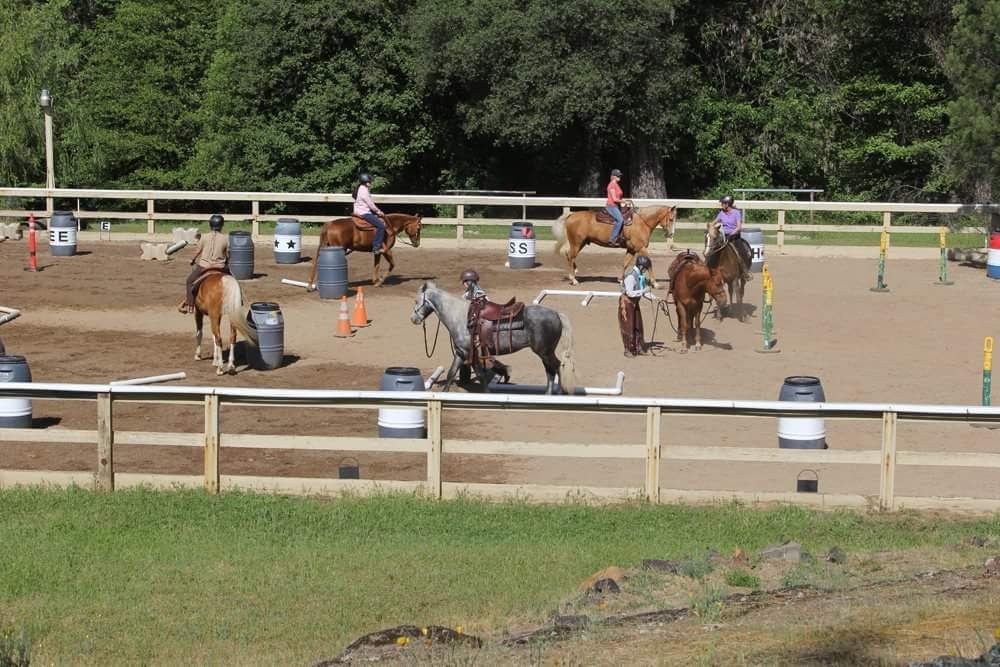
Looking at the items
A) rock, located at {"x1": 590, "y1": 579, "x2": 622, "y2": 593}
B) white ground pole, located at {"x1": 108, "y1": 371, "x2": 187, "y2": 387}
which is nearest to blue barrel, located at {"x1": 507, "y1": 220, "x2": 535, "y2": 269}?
white ground pole, located at {"x1": 108, "y1": 371, "x2": 187, "y2": 387}

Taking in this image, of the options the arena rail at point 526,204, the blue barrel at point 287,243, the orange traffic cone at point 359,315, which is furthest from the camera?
the arena rail at point 526,204

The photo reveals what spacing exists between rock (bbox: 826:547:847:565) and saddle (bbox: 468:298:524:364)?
24.1ft

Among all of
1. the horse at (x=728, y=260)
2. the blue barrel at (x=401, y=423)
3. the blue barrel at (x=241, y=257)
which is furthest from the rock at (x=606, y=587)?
the blue barrel at (x=241, y=257)

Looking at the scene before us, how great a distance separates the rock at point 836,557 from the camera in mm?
11656

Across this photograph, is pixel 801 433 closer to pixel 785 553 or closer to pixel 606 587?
pixel 785 553

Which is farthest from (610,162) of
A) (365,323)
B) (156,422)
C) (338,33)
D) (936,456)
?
(936,456)

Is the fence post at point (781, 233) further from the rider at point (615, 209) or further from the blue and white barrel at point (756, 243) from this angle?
the rider at point (615, 209)

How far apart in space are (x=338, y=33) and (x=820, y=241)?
17489mm

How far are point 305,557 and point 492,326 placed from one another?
684cm

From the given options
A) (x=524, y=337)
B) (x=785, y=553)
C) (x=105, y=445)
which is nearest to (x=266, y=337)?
(x=524, y=337)

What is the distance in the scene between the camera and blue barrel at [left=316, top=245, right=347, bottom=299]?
27562mm

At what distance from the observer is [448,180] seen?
167 feet

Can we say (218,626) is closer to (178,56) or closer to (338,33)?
(338,33)

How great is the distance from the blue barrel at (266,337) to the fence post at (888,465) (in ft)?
33.4
